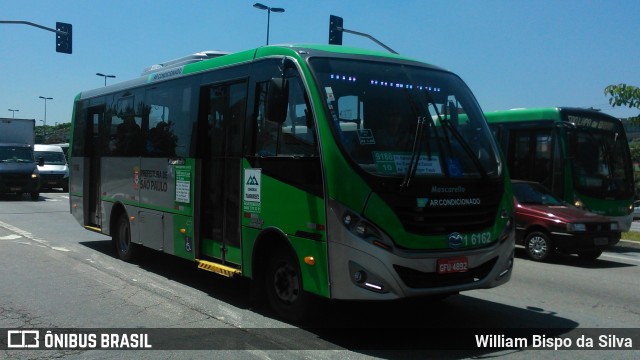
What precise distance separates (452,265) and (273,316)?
7.12 ft

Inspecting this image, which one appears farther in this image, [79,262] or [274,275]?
[79,262]

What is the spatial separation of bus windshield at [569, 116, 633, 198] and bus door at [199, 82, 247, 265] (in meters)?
9.45

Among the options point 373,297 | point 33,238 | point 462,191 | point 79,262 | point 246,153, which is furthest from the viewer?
point 33,238

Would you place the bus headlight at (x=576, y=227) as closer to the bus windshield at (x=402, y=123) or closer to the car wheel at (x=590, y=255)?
the car wheel at (x=590, y=255)

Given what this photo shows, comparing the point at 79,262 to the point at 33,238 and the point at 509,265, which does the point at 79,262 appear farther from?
the point at 509,265

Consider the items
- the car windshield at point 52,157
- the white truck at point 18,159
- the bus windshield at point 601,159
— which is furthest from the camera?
the car windshield at point 52,157

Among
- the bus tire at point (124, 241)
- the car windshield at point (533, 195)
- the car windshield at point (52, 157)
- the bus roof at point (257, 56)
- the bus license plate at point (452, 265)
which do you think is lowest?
the bus tire at point (124, 241)

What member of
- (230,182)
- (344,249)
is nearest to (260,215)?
(230,182)

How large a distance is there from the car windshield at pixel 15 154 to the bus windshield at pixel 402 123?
918 inches

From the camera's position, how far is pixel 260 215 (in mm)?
6633

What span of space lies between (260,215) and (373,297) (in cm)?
178

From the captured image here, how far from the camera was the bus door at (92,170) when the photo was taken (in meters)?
11.5

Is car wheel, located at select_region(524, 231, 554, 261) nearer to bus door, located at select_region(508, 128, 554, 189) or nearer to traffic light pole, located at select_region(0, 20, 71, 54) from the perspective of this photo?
bus door, located at select_region(508, 128, 554, 189)

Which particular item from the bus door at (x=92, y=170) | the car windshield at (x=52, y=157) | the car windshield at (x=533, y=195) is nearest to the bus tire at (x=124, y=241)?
the bus door at (x=92, y=170)
